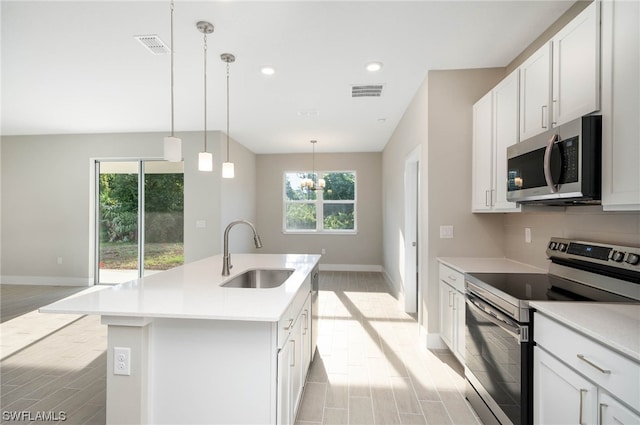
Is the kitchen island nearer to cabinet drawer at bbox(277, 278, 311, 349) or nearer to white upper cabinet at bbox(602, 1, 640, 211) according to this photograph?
cabinet drawer at bbox(277, 278, 311, 349)

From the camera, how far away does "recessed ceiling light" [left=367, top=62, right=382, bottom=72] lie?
2.88 metres

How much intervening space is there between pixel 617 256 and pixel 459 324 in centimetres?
118

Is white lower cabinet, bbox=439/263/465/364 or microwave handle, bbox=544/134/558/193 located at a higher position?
microwave handle, bbox=544/134/558/193

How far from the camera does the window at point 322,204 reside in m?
7.20

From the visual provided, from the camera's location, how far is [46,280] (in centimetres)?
558

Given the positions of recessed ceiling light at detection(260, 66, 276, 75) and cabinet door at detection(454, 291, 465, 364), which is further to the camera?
recessed ceiling light at detection(260, 66, 276, 75)

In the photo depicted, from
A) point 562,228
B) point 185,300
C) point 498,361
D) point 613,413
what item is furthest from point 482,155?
point 185,300

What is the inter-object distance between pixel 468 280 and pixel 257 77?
2862 mm

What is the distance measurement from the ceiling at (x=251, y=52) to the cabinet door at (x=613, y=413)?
7.81 feet

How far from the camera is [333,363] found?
8.88 ft

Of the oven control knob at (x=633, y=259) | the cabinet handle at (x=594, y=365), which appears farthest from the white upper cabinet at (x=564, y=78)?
the cabinet handle at (x=594, y=365)

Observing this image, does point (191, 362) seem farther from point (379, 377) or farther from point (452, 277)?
point (452, 277)

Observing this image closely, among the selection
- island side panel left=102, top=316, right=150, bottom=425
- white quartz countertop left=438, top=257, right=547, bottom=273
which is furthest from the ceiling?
island side panel left=102, top=316, right=150, bottom=425

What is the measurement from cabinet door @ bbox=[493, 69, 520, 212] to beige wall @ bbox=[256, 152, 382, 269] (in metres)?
4.55
